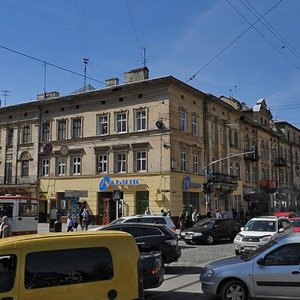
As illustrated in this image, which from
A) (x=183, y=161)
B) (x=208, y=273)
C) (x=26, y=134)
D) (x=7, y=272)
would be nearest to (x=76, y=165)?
(x=26, y=134)

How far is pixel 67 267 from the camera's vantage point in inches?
228

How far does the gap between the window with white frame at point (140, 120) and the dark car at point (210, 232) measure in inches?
579

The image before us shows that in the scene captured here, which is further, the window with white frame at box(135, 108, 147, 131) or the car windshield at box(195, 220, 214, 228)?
the window with white frame at box(135, 108, 147, 131)

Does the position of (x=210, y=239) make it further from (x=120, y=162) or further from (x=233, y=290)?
(x=120, y=162)

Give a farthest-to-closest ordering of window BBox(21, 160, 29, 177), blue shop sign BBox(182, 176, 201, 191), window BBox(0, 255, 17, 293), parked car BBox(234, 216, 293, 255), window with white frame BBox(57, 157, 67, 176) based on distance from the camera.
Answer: window BBox(21, 160, 29, 177) → window with white frame BBox(57, 157, 67, 176) → blue shop sign BBox(182, 176, 201, 191) → parked car BBox(234, 216, 293, 255) → window BBox(0, 255, 17, 293)

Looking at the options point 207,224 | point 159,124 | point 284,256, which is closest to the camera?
point 284,256

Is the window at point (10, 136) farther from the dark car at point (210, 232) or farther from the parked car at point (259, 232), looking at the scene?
the parked car at point (259, 232)

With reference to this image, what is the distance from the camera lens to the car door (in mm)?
8555

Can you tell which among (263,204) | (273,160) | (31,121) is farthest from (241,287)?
(273,160)

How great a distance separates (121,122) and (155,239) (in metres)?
26.2

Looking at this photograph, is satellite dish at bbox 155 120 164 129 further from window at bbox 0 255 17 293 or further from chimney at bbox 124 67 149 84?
window at bbox 0 255 17 293

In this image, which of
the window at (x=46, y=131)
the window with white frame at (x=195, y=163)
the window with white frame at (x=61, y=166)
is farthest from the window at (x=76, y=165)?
the window with white frame at (x=195, y=163)

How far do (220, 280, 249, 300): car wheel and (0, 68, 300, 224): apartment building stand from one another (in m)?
24.5

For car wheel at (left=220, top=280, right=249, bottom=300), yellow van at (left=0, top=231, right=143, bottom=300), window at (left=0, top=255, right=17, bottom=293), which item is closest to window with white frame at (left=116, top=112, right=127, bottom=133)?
car wheel at (left=220, top=280, right=249, bottom=300)
